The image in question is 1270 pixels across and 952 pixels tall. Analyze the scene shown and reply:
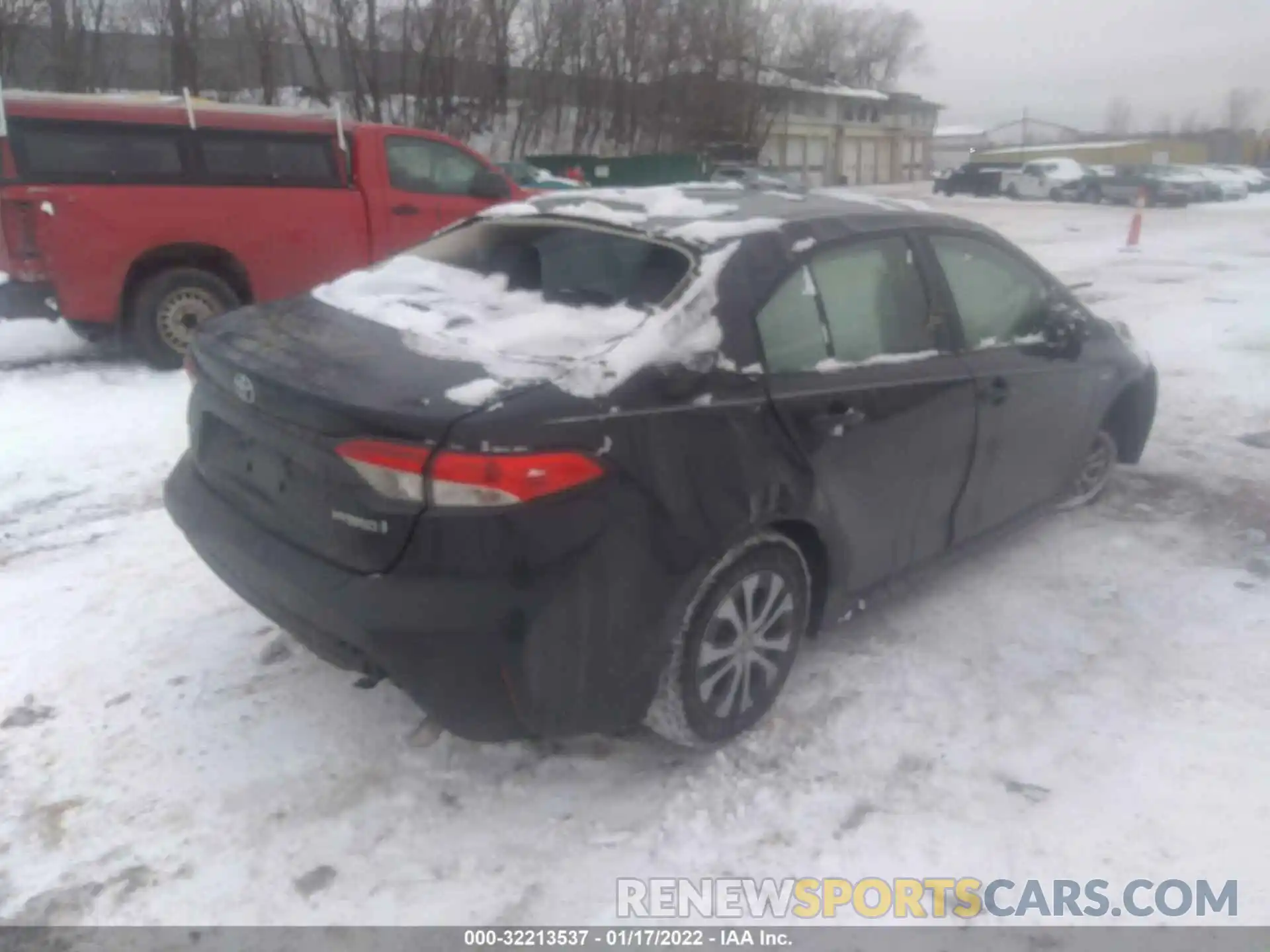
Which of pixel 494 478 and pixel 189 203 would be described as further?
pixel 189 203

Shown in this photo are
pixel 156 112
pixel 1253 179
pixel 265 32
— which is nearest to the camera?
pixel 156 112

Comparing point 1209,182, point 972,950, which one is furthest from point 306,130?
point 1209,182

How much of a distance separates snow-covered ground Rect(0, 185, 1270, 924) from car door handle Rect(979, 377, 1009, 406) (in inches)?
26.9

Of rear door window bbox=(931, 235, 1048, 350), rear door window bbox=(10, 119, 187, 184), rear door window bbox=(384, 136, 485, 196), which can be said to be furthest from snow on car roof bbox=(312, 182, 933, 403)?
rear door window bbox=(384, 136, 485, 196)

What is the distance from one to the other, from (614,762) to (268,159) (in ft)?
21.2

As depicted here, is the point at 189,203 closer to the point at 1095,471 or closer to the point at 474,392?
the point at 474,392

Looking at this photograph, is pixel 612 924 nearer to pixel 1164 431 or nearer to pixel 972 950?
pixel 972 950

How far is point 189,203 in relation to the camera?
24.2ft

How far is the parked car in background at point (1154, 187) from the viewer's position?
33.1 m

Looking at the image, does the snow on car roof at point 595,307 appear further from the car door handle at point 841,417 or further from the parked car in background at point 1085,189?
the parked car in background at point 1085,189

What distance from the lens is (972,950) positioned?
240 centimetres

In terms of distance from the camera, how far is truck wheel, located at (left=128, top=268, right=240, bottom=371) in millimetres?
7266

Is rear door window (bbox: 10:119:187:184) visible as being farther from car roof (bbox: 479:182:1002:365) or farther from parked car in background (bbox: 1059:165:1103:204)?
parked car in background (bbox: 1059:165:1103:204)

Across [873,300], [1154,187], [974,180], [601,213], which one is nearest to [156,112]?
[601,213]
